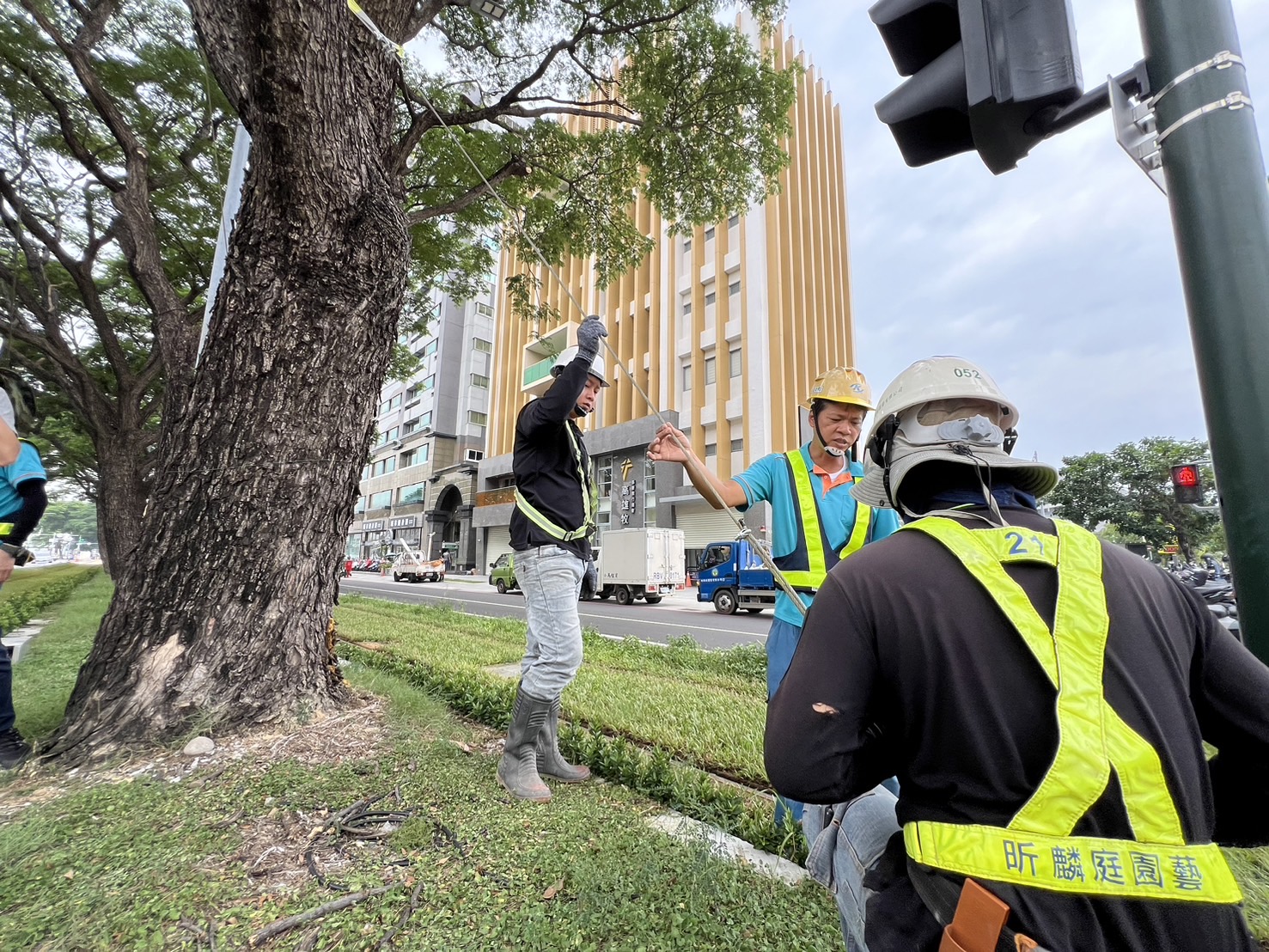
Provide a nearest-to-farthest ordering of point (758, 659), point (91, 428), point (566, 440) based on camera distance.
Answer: point (566, 440) → point (758, 659) → point (91, 428)

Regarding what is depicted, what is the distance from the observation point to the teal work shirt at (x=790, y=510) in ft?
7.57

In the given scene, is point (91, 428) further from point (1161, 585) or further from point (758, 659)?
point (1161, 585)

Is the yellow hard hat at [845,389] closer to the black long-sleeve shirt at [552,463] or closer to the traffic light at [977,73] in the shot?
the traffic light at [977,73]

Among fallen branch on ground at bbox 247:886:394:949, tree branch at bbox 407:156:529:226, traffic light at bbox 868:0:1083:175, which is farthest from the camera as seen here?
tree branch at bbox 407:156:529:226

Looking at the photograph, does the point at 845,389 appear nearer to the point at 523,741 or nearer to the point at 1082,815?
the point at 1082,815

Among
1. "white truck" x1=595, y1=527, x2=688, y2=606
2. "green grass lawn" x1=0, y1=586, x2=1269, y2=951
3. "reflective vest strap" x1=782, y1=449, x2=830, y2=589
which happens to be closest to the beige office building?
"white truck" x1=595, y1=527, x2=688, y2=606

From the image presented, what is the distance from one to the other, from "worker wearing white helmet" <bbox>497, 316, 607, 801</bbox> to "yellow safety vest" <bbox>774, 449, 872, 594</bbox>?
3.10 ft

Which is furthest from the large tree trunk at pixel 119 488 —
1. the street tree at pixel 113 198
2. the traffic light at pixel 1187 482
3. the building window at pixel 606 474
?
the building window at pixel 606 474

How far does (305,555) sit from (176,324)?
5.41 metres

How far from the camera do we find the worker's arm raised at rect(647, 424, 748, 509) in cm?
237

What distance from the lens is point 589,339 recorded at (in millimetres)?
2684

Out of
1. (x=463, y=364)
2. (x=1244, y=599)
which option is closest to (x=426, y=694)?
(x=1244, y=599)

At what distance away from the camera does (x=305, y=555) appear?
307 cm

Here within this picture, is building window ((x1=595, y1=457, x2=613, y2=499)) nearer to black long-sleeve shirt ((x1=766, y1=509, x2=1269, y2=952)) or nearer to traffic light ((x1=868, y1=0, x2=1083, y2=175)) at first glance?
traffic light ((x1=868, y1=0, x2=1083, y2=175))
